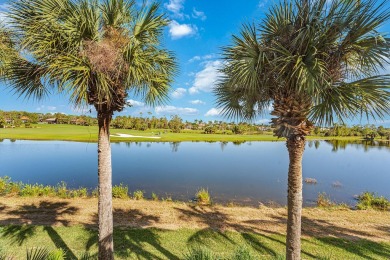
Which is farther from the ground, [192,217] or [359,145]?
[359,145]

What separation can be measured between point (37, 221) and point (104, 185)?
17.2 ft

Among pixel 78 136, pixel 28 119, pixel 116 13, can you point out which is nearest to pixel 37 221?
pixel 116 13

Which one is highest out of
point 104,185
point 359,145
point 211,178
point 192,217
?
point 104,185

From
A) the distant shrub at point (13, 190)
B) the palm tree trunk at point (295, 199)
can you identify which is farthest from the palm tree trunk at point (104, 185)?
the distant shrub at point (13, 190)

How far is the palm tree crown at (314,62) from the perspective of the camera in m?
3.50

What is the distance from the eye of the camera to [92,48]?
163 inches

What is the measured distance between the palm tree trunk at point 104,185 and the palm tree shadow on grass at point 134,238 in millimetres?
1334

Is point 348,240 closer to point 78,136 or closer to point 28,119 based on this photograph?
point 78,136

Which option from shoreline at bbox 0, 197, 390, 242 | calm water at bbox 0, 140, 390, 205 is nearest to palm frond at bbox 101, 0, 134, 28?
shoreline at bbox 0, 197, 390, 242

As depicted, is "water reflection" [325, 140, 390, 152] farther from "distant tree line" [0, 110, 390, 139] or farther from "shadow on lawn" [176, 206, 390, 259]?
"shadow on lawn" [176, 206, 390, 259]

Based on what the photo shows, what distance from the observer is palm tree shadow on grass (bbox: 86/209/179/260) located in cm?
632

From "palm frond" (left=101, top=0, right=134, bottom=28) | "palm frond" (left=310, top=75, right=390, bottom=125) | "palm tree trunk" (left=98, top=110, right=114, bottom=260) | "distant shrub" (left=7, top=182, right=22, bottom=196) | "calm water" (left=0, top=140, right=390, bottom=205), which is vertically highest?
"palm frond" (left=101, top=0, right=134, bottom=28)

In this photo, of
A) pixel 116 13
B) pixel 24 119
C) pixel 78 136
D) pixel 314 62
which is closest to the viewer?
pixel 314 62

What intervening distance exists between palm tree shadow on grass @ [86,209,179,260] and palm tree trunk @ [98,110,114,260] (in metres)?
1.33
